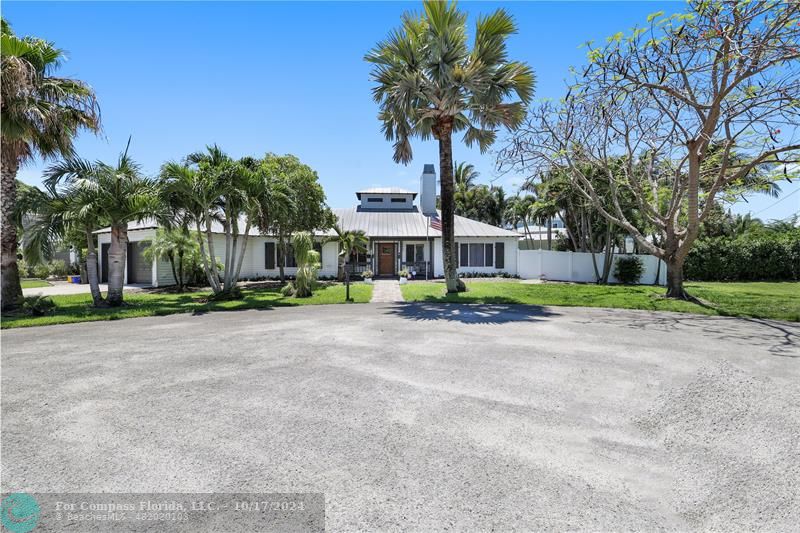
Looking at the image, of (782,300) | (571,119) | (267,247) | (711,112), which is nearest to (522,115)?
(571,119)

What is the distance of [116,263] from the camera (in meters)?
12.2

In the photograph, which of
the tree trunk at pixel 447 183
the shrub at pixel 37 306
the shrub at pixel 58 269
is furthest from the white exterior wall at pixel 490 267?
the shrub at pixel 58 269

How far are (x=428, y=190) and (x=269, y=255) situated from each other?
11039 millimetres

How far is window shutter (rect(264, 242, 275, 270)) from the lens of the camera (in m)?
22.4

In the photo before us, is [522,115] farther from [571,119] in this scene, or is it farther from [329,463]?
[329,463]

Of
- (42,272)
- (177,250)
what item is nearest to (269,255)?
(177,250)

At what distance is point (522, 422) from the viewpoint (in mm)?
3621

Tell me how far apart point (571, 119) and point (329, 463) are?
14687 mm

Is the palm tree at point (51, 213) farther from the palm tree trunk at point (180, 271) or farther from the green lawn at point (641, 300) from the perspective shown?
the green lawn at point (641, 300)

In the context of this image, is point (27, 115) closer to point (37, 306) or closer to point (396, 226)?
point (37, 306)

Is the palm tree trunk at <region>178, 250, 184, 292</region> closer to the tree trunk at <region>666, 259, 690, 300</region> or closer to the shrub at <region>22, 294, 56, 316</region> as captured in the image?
the shrub at <region>22, 294, 56, 316</region>

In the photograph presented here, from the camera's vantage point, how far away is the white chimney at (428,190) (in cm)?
2573

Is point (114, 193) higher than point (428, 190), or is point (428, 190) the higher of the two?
point (428, 190)

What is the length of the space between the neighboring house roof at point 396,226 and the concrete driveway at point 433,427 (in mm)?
16300
